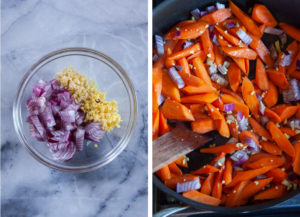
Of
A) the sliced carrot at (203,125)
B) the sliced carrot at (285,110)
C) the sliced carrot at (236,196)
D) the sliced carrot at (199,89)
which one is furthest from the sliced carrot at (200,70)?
the sliced carrot at (236,196)

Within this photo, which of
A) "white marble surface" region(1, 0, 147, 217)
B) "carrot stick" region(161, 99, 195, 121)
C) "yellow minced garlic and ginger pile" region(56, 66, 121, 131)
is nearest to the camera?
"yellow minced garlic and ginger pile" region(56, 66, 121, 131)

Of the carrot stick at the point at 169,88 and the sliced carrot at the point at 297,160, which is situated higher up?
the carrot stick at the point at 169,88

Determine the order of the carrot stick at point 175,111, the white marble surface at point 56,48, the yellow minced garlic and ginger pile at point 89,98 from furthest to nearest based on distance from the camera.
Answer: the carrot stick at point 175,111 < the white marble surface at point 56,48 < the yellow minced garlic and ginger pile at point 89,98

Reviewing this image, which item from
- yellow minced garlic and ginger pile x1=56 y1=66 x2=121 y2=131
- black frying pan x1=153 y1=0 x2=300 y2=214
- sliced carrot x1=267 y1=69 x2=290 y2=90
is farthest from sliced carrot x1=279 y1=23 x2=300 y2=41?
yellow minced garlic and ginger pile x1=56 y1=66 x2=121 y2=131

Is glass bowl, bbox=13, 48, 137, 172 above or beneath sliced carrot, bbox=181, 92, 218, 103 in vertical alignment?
above

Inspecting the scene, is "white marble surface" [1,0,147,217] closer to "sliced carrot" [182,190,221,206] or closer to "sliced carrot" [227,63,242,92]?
"sliced carrot" [182,190,221,206]

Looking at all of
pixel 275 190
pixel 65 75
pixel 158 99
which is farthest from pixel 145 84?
pixel 275 190

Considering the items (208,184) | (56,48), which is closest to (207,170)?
(208,184)

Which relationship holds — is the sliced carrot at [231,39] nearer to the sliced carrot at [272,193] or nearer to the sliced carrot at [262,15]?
the sliced carrot at [262,15]

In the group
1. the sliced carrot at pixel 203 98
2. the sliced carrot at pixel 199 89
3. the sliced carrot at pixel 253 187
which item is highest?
the sliced carrot at pixel 199 89
